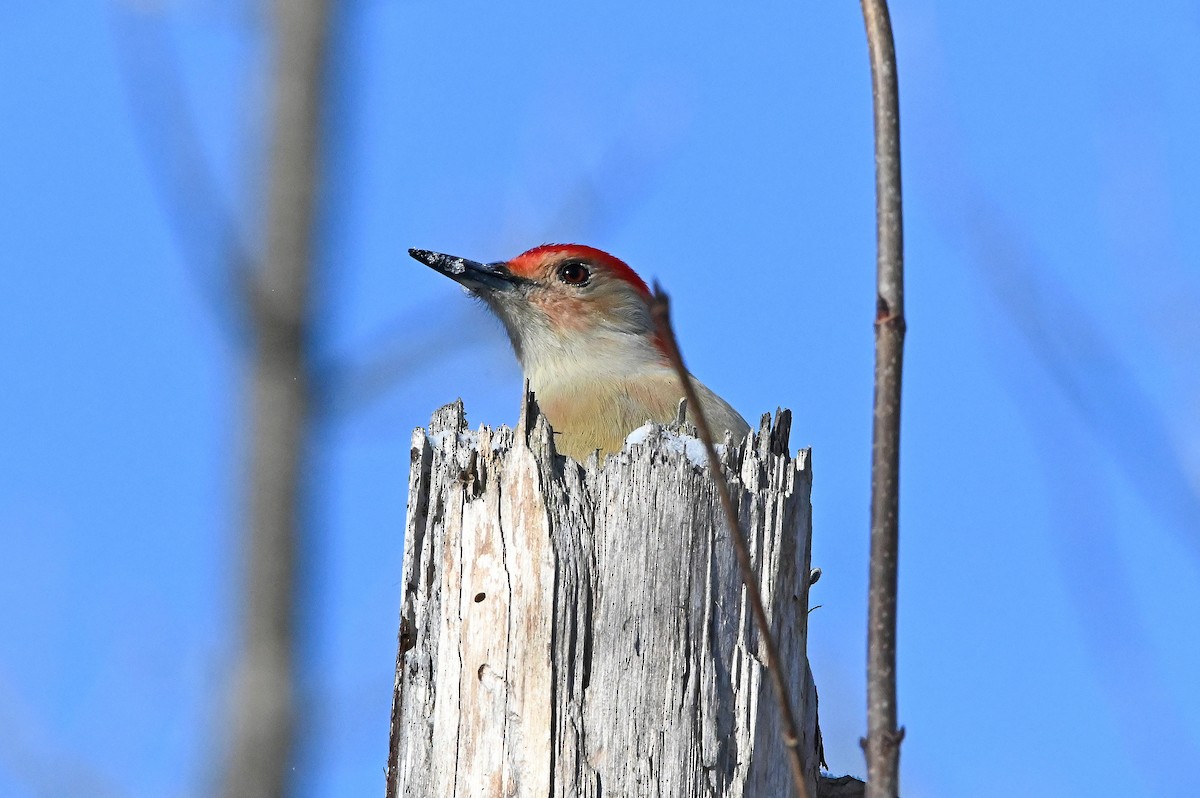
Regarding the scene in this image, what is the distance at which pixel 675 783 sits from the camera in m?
3.13

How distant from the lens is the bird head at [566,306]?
6191mm

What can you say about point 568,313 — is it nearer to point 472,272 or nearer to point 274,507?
point 472,272

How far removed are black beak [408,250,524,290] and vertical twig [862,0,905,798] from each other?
12.5 feet

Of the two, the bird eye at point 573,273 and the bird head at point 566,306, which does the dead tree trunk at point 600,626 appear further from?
the bird eye at point 573,273

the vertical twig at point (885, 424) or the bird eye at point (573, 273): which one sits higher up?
the bird eye at point (573, 273)

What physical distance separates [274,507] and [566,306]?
2432 mm

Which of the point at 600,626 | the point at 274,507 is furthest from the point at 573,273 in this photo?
the point at 600,626

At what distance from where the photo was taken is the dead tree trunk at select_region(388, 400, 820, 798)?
3.16 m

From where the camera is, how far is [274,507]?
7996 mm

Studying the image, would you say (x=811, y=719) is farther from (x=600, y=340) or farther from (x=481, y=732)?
(x=600, y=340)

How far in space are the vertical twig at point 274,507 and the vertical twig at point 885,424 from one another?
6098 millimetres

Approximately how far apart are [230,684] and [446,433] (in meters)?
4.78

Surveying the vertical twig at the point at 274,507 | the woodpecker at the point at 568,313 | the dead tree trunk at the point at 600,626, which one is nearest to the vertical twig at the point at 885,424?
the dead tree trunk at the point at 600,626

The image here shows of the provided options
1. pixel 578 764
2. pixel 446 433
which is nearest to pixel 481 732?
pixel 578 764
